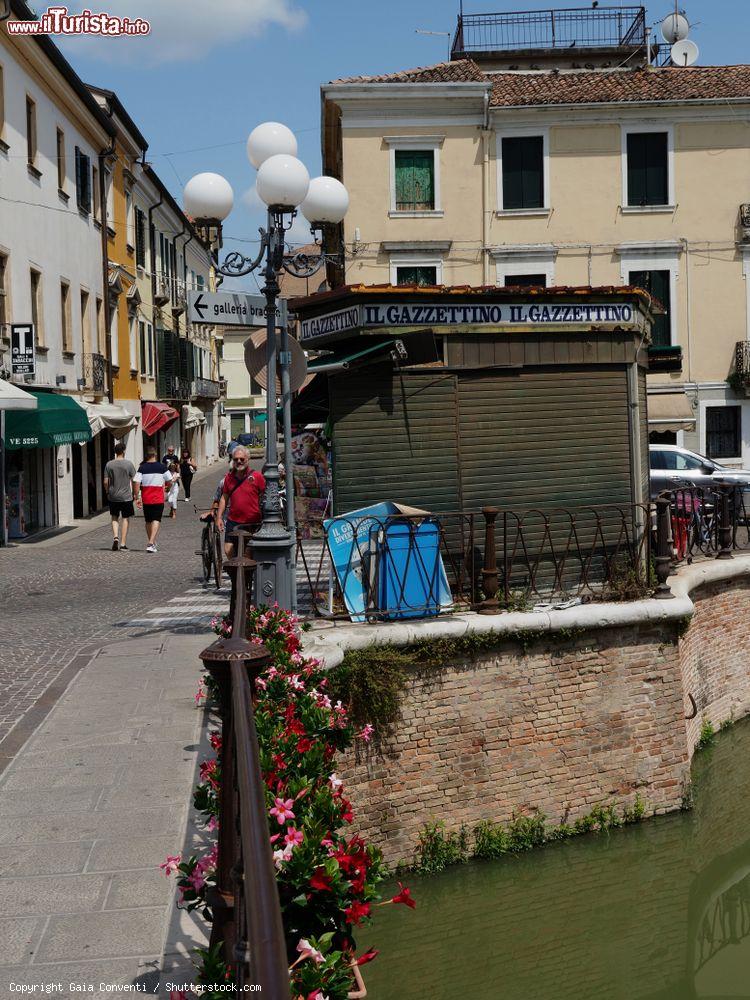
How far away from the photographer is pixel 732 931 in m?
8.66

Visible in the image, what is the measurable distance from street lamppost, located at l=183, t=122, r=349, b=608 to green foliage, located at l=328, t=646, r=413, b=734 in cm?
66

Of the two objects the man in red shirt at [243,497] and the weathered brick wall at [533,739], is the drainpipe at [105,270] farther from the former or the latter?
the weathered brick wall at [533,739]

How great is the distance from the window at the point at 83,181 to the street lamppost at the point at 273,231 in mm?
17812

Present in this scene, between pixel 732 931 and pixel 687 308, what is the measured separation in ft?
67.3

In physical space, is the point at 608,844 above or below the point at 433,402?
below

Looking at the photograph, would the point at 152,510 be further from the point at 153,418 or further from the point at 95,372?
the point at 153,418

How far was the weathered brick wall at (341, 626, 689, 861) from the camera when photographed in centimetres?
852

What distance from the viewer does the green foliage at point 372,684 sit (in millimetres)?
8156

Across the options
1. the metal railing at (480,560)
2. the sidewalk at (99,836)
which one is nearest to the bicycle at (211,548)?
the metal railing at (480,560)

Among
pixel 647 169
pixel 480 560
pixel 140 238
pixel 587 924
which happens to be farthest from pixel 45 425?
pixel 140 238

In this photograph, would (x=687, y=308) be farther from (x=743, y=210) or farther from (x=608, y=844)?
(x=608, y=844)

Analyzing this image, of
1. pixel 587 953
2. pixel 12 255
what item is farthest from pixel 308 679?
pixel 12 255

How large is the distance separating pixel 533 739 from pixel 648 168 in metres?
21.1

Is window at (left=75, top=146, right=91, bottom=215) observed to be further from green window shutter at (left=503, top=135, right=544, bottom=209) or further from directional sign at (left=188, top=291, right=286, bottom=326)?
directional sign at (left=188, top=291, right=286, bottom=326)
